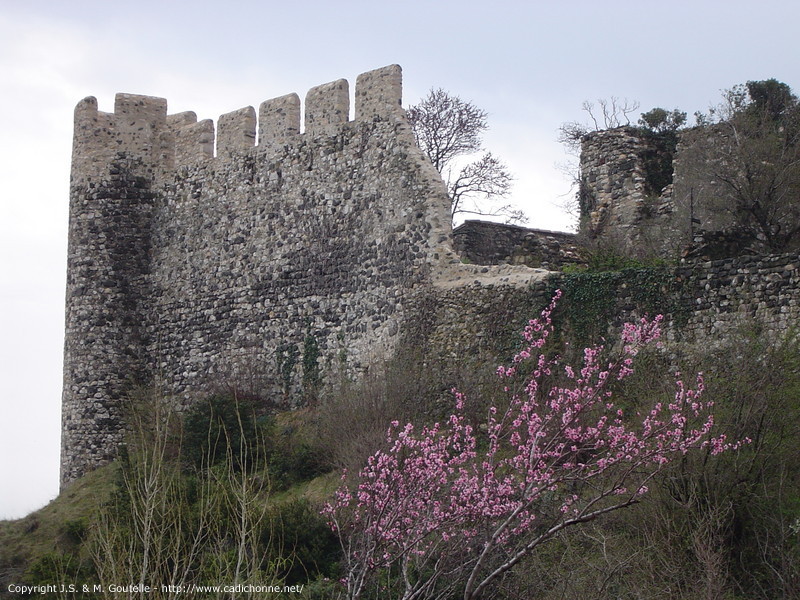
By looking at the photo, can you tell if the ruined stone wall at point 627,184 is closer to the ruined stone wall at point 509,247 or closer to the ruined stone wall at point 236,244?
the ruined stone wall at point 509,247

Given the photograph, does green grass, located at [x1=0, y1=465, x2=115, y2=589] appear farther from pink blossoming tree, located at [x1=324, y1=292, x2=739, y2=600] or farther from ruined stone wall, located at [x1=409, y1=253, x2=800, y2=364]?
pink blossoming tree, located at [x1=324, y1=292, x2=739, y2=600]

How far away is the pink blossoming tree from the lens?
521 inches

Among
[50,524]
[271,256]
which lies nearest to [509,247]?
[271,256]

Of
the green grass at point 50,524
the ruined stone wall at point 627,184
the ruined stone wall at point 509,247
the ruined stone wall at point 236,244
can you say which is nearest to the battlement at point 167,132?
the ruined stone wall at point 236,244

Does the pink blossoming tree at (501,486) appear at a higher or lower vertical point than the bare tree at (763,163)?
lower

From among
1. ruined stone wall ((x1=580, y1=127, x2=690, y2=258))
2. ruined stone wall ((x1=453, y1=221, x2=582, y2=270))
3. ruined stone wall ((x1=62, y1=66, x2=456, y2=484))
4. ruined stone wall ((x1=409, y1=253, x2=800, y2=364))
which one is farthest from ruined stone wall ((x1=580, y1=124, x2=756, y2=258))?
ruined stone wall ((x1=62, y1=66, x2=456, y2=484))

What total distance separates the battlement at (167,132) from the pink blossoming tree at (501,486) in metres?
8.12

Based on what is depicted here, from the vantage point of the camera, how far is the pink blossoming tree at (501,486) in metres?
13.2

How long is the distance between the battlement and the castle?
25 mm

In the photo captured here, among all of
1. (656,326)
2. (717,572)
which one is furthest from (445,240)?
(717,572)

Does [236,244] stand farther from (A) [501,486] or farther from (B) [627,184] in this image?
(A) [501,486]

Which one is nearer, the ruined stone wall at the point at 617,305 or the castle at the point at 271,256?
the ruined stone wall at the point at 617,305

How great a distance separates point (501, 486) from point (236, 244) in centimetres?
1093

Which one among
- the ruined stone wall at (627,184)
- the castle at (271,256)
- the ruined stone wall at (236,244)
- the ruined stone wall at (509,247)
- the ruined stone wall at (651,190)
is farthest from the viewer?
the ruined stone wall at (627,184)
